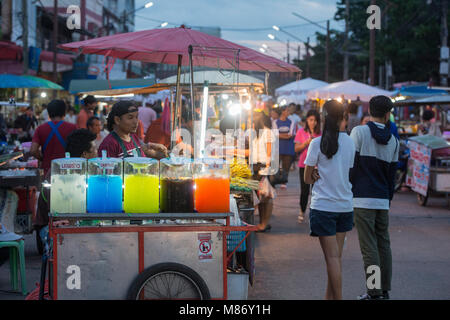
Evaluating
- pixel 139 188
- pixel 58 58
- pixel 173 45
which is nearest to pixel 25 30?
pixel 58 58

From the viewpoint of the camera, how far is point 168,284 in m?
4.65

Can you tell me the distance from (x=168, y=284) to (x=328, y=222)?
1.55 m

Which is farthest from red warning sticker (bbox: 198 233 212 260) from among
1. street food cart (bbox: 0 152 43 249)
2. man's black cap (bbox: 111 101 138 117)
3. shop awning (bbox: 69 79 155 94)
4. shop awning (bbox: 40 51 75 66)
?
shop awning (bbox: 40 51 75 66)

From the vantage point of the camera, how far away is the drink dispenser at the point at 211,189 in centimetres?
474

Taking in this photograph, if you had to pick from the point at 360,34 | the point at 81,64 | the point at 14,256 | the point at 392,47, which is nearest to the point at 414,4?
the point at 392,47

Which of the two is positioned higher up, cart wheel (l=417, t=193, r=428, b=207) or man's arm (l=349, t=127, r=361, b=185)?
man's arm (l=349, t=127, r=361, b=185)

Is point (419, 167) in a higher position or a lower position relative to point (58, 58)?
lower

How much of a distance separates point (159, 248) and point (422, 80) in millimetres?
38425

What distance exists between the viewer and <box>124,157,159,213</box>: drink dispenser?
4.62m

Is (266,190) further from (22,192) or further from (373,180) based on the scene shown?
(373,180)

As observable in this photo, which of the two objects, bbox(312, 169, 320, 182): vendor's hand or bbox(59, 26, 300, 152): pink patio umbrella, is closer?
bbox(312, 169, 320, 182): vendor's hand

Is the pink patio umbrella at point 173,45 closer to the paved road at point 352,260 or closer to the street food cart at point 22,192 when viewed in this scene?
the street food cart at point 22,192

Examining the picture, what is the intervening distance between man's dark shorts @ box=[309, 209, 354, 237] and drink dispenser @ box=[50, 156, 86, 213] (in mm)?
2059

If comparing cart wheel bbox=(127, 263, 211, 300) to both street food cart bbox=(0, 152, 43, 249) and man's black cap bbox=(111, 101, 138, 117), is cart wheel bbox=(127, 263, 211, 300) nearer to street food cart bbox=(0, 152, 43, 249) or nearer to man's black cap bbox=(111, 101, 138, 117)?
man's black cap bbox=(111, 101, 138, 117)
